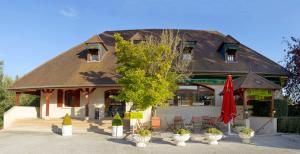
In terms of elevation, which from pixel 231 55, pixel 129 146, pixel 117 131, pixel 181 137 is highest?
pixel 231 55

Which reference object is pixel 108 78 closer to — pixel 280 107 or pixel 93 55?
pixel 93 55

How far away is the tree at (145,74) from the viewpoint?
65.0 feet

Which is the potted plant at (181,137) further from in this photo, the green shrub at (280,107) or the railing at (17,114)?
the railing at (17,114)

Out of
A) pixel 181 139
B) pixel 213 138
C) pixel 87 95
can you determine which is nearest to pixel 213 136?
pixel 213 138

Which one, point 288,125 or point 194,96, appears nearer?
point 288,125

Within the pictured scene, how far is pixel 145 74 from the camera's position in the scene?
21.2 m

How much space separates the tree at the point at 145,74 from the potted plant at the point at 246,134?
519 cm

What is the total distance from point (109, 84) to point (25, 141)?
27.3ft

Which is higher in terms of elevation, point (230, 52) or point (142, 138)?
point (230, 52)

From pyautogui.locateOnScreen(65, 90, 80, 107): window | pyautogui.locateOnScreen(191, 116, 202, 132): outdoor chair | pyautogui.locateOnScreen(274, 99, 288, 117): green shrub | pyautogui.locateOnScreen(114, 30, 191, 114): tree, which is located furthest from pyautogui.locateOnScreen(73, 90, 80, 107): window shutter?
pyautogui.locateOnScreen(274, 99, 288, 117): green shrub

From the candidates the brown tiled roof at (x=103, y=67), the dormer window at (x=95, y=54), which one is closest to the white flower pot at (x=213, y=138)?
the brown tiled roof at (x=103, y=67)

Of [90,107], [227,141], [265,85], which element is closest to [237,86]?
[265,85]

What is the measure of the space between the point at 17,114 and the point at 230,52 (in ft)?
57.0

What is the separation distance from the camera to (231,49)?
27.9m
